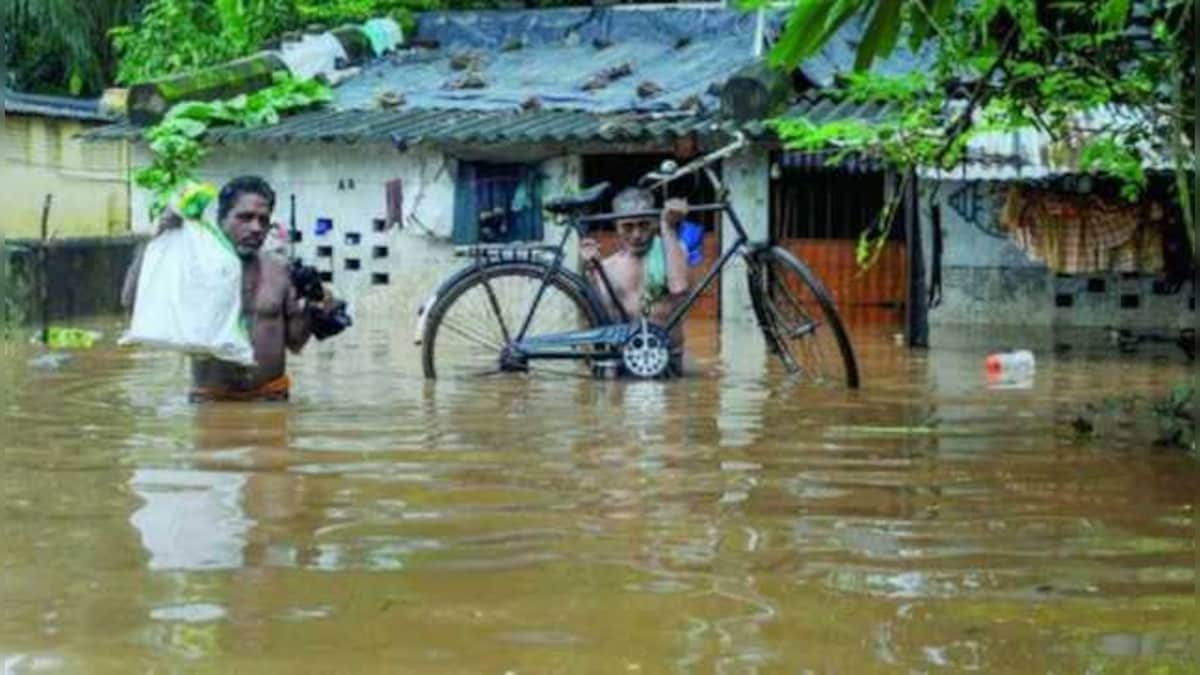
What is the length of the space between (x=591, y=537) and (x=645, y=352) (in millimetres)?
4690

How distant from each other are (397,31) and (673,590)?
18290 millimetres

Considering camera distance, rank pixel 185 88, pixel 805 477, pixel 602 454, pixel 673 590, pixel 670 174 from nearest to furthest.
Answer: pixel 673 590 → pixel 805 477 → pixel 602 454 → pixel 670 174 → pixel 185 88

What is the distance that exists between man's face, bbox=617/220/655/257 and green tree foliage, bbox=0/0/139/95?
1683 centimetres

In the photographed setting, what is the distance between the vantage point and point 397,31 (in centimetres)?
2262

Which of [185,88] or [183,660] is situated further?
[185,88]

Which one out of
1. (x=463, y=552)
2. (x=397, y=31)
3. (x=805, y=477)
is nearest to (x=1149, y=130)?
(x=805, y=477)

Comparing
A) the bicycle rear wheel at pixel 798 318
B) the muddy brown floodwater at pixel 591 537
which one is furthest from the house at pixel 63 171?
the muddy brown floodwater at pixel 591 537

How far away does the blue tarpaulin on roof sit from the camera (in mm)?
19469

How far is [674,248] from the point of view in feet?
35.4

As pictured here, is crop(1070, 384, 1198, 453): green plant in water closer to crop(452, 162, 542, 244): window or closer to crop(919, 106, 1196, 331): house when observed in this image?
crop(919, 106, 1196, 331): house

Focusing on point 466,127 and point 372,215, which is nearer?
point 466,127

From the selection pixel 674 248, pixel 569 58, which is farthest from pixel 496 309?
pixel 569 58

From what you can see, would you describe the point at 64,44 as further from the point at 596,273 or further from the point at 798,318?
the point at 798,318

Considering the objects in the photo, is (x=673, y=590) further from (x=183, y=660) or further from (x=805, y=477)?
(x=805, y=477)
